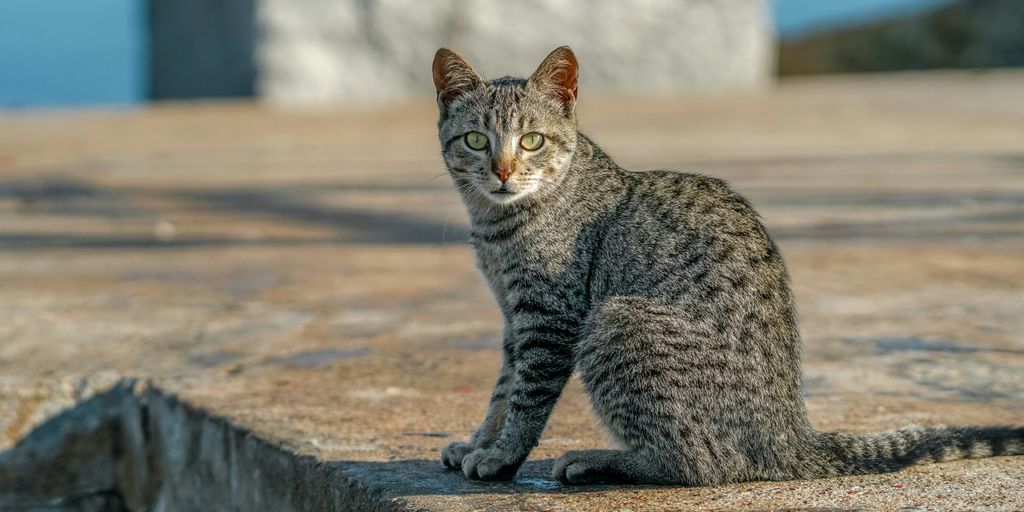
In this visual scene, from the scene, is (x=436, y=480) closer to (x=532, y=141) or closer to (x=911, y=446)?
(x=532, y=141)

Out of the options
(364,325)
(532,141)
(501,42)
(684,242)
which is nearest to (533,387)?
(684,242)

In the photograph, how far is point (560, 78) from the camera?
319 centimetres

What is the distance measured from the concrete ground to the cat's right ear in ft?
2.86

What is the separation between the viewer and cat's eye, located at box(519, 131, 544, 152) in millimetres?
3068

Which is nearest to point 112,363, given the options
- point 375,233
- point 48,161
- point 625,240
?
point 625,240

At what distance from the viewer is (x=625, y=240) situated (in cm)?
295

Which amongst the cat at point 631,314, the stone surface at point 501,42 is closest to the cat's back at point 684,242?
the cat at point 631,314

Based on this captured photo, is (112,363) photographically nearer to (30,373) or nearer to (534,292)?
(30,373)

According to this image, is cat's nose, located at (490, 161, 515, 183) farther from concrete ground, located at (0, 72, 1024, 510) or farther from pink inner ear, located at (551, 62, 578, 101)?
concrete ground, located at (0, 72, 1024, 510)

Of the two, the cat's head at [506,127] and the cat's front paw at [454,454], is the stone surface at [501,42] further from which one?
the cat's front paw at [454,454]

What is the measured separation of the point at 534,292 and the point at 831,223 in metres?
3.75

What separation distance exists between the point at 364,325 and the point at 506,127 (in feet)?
5.14

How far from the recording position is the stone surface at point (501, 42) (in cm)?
1180

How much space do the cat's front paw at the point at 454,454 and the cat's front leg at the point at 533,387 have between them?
0.06m
